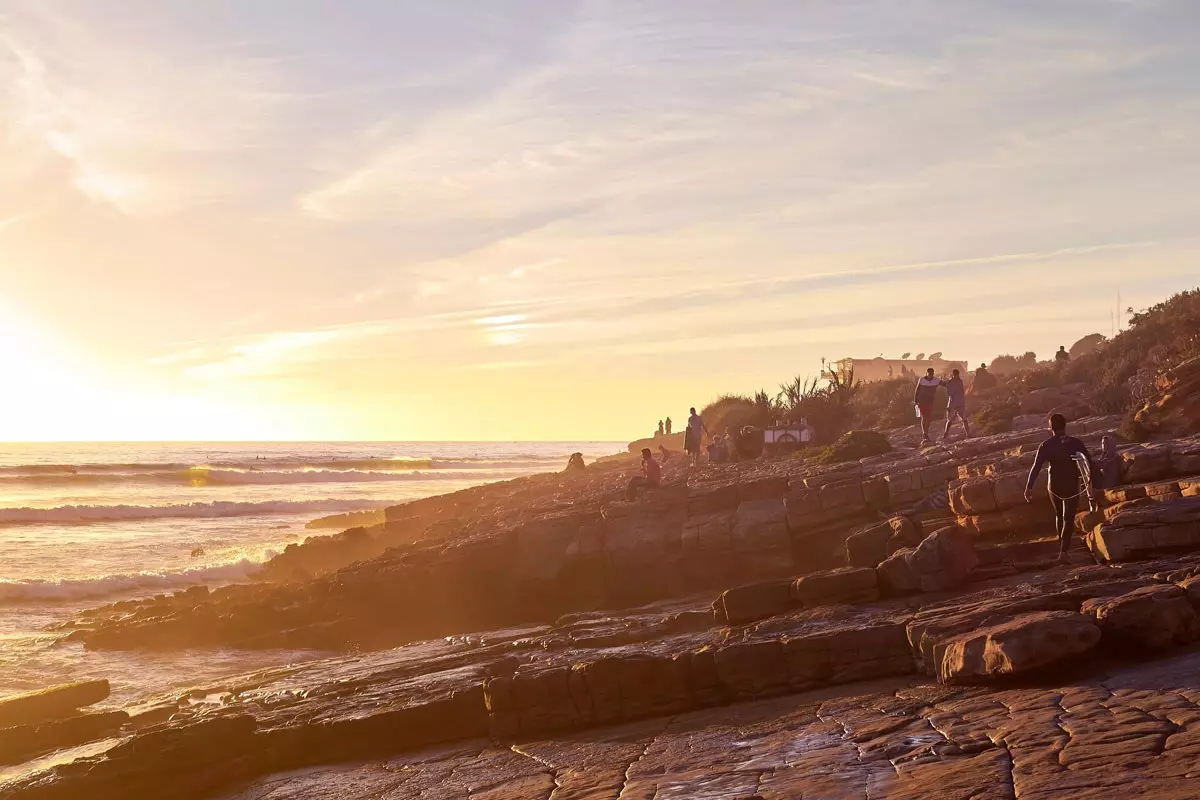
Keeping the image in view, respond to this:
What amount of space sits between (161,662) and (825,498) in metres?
14.3

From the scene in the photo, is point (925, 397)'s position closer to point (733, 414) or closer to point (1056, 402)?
point (1056, 402)

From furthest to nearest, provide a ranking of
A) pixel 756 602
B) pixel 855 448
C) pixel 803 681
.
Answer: pixel 855 448 < pixel 756 602 < pixel 803 681

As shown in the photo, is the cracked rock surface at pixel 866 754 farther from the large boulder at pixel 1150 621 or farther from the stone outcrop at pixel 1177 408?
the stone outcrop at pixel 1177 408

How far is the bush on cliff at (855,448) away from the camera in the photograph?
86.1ft

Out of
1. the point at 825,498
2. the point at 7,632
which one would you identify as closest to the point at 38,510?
the point at 7,632

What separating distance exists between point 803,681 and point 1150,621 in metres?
3.88

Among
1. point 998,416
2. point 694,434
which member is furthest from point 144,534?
point 998,416

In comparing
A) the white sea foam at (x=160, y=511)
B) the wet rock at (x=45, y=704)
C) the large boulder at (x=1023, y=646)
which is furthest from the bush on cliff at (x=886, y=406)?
the white sea foam at (x=160, y=511)

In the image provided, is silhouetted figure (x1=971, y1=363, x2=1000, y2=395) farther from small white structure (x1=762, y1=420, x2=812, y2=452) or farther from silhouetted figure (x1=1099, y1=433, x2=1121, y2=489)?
silhouetted figure (x1=1099, y1=433, x2=1121, y2=489)

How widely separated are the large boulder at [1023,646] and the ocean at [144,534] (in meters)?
14.0

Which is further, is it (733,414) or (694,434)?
(733,414)

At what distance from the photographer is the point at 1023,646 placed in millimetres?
10195

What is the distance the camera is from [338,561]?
3384cm

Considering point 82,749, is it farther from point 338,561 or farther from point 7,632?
point 338,561
